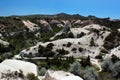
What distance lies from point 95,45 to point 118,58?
29.8 meters

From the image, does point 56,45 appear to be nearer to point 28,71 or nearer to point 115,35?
point 115,35

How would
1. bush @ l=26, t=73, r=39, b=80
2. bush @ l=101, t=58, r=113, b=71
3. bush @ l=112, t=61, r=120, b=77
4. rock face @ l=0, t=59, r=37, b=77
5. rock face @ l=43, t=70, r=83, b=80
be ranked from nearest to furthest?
rock face @ l=43, t=70, r=83, b=80 < rock face @ l=0, t=59, r=37, b=77 < bush @ l=26, t=73, r=39, b=80 < bush @ l=112, t=61, r=120, b=77 < bush @ l=101, t=58, r=113, b=71

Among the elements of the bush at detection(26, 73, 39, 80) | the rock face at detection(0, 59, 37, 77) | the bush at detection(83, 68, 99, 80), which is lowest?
the bush at detection(83, 68, 99, 80)

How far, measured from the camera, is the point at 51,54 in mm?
144875

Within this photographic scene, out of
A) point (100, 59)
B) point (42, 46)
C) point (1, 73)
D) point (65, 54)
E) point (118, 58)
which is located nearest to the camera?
point (1, 73)

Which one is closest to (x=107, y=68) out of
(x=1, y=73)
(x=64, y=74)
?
(x=64, y=74)

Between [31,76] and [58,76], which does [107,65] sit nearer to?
[58,76]

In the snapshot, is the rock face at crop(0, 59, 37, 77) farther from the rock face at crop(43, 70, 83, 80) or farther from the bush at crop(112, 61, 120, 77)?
the bush at crop(112, 61, 120, 77)

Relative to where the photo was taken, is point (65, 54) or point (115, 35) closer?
point (65, 54)

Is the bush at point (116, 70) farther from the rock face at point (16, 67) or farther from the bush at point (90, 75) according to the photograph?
the rock face at point (16, 67)

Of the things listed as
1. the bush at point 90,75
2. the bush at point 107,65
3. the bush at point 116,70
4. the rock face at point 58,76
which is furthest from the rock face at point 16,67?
the bush at point 107,65

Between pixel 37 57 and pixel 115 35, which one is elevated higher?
pixel 115 35

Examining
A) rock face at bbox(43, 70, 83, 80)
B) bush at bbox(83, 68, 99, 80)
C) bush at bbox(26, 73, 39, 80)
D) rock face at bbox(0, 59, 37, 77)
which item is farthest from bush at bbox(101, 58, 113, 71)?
bush at bbox(26, 73, 39, 80)

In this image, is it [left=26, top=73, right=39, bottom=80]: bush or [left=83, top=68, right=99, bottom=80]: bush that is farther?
[left=83, top=68, right=99, bottom=80]: bush
